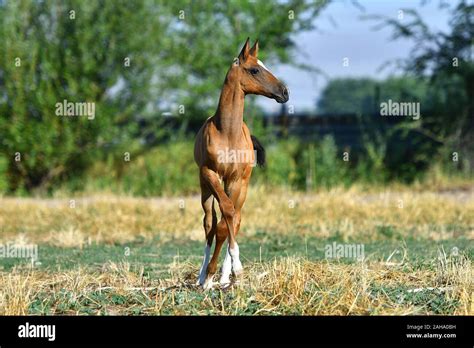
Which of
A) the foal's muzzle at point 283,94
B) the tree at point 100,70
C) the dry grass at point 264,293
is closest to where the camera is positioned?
the dry grass at point 264,293

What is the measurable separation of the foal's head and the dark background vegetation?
1243 cm

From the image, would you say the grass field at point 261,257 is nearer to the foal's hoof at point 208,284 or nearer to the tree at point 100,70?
the foal's hoof at point 208,284

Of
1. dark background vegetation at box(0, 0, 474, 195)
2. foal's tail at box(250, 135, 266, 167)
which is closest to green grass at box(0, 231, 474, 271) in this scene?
foal's tail at box(250, 135, 266, 167)

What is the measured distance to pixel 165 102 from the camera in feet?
79.2

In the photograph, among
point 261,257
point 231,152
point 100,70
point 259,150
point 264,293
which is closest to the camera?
point 264,293

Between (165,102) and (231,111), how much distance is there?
1510cm

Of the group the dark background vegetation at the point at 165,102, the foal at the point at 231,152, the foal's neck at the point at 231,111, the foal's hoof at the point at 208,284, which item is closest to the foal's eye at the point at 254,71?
the foal at the point at 231,152

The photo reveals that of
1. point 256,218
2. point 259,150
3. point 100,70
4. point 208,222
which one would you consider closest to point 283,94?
point 208,222

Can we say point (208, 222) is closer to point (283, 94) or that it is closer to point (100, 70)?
point (283, 94)

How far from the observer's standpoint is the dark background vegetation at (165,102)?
2228 cm

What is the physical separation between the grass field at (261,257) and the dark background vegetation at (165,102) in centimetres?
211

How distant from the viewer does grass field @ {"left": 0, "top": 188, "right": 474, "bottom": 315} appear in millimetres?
8680

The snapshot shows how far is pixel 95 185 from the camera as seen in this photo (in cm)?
2294

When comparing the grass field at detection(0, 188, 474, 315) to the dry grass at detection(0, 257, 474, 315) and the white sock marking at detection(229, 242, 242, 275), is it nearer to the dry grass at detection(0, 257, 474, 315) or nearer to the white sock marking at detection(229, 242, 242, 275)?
the dry grass at detection(0, 257, 474, 315)
